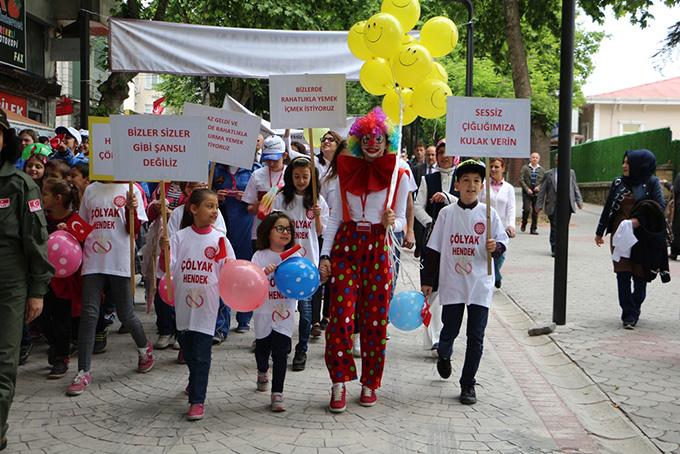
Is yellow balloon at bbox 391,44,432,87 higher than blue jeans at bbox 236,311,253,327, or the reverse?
yellow balloon at bbox 391,44,432,87

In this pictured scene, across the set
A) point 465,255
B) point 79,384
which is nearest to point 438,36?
point 465,255

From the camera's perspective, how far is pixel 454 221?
6.00 meters

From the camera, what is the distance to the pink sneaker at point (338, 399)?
5.46m

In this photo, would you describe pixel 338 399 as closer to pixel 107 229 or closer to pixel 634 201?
pixel 107 229

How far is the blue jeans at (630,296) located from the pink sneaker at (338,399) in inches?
172

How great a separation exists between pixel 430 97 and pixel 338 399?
108 inches

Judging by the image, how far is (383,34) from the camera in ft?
20.5

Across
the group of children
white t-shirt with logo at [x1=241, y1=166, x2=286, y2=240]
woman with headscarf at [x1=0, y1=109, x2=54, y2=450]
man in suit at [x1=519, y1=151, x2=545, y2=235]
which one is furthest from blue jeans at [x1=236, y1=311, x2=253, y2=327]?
man in suit at [x1=519, y1=151, x2=545, y2=235]

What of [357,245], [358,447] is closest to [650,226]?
[357,245]

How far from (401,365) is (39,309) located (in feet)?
11.1

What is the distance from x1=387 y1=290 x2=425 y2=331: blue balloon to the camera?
19.3ft

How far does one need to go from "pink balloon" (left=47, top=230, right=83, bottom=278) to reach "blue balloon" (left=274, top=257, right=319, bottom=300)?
178 centimetres

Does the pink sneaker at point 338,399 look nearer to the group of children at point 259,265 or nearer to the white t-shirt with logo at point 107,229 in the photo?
the group of children at point 259,265

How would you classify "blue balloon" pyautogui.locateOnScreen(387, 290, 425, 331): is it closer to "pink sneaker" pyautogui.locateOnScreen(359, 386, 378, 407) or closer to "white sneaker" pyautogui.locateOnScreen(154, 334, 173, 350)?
"pink sneaker" pyautogui.locateOnScreen(359, 386, 378, 407)
